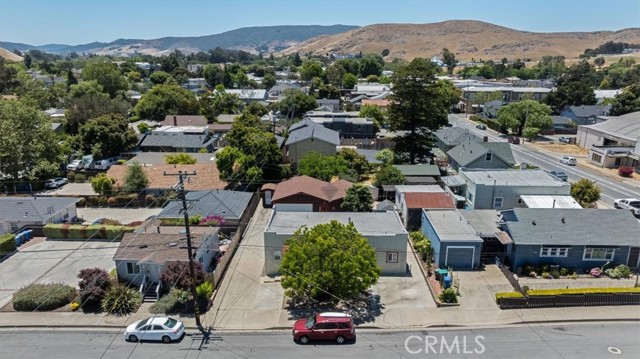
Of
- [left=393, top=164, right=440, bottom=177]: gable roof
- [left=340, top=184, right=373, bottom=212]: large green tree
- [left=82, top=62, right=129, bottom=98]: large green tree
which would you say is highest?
[left=82, top=62, right=129, bottom=98]: large green tree

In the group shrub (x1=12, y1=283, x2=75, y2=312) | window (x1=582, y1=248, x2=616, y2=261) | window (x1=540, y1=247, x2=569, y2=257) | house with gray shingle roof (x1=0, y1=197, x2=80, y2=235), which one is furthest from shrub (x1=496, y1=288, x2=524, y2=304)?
house with gray shingle roof (x1=0, y1=197, x2=80, y2=235)

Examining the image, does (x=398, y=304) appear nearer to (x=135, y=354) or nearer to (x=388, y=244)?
(x=388, y=244)

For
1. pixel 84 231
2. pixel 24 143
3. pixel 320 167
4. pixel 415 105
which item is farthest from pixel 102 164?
pixel 415 105

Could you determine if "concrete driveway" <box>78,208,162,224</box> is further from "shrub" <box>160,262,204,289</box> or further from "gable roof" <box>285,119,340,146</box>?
"gable roof" <box>285,119,340,146</box>

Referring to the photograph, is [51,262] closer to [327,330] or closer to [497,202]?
[327,330]

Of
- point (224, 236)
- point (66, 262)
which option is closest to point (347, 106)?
point (224, 236)

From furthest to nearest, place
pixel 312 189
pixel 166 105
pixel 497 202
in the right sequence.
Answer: pixel 166 105
pixel 312 189
pixel 497 202
